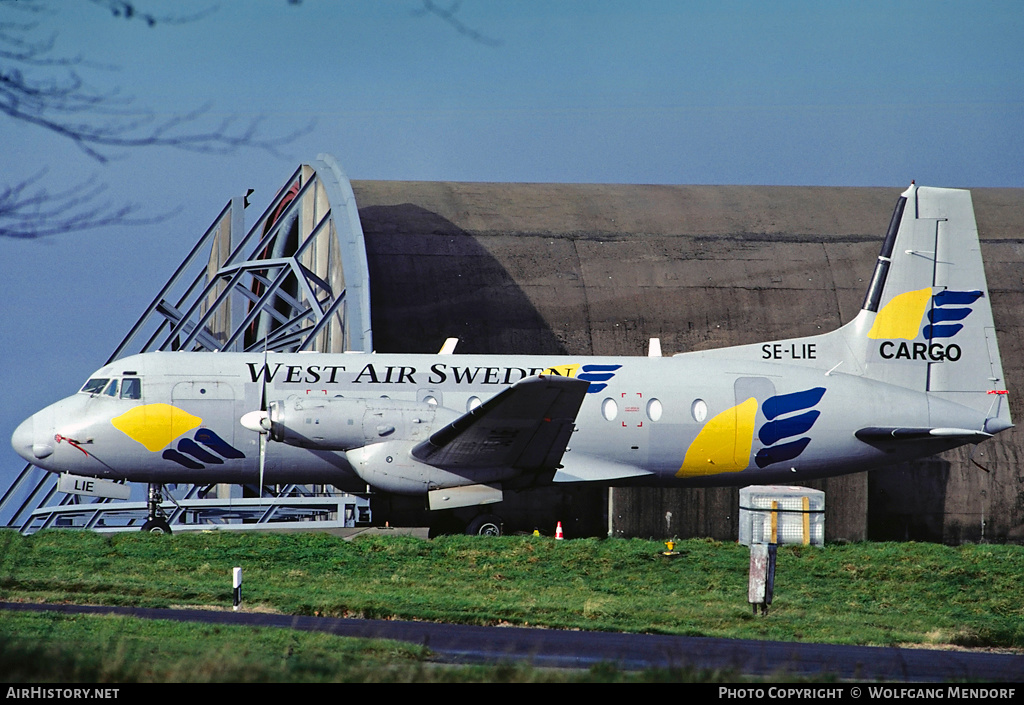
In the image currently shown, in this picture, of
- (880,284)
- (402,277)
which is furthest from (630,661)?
(402,277)

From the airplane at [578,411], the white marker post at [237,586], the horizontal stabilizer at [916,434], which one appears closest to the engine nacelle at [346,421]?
the airplane at [578,411]

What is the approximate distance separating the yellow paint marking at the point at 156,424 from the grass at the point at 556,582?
215cm

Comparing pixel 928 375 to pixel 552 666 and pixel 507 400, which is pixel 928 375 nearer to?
pixel 507 400

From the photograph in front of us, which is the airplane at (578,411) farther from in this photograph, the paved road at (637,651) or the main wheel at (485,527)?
the paved road at (637,651)

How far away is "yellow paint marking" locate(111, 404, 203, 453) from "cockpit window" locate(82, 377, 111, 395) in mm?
893

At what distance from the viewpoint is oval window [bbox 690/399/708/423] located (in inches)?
1017

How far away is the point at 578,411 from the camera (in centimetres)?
2384

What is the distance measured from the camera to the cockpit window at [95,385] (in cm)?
2526

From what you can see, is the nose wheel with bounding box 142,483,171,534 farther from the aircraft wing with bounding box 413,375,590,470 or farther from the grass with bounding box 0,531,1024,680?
the aircraft wing with bounding box 413,375,590,470

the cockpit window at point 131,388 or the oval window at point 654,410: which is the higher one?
the cockpit window at point 131,388

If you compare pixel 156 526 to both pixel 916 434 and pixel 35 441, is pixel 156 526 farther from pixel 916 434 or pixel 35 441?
pixel 916 434

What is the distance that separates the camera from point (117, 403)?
2498 centimetres

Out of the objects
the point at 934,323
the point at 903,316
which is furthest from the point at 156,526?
the point at 934,323

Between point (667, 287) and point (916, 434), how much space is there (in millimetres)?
10734
